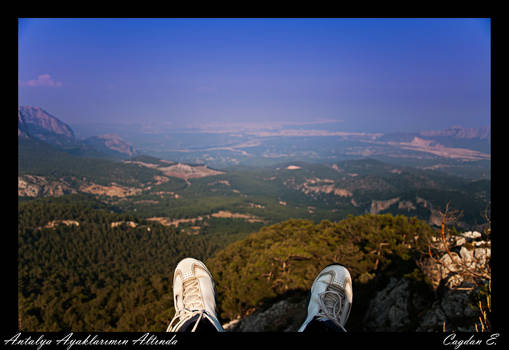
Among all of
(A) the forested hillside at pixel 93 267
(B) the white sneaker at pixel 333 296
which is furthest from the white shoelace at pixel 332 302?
(A) the forested hillside at pixel 93 267

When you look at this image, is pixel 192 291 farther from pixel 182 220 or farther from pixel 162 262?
pixel 182 220

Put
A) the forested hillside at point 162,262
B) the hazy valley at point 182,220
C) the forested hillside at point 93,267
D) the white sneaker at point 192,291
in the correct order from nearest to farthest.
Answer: the white sneaker at point 192,291
the forested hillside at point 162,262
the hazy valley at point 182,220
the forested hillside at point 93,267

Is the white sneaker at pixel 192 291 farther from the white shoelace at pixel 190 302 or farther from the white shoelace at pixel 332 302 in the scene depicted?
the white shoelace at pixel 332 302

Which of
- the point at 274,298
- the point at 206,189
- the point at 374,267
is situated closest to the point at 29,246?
the point at 274,298

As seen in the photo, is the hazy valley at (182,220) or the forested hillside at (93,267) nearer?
the hazy valley at (182,220)

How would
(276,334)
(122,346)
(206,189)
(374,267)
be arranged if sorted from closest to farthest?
1. (276,334)
2. (122,346)
3. (374,267)
4. (206,189)

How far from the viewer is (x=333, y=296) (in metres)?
3.13

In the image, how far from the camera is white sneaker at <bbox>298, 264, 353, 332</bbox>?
2.92 meters

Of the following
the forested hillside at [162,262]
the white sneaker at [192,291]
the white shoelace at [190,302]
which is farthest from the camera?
the forested hillside at [162,262]

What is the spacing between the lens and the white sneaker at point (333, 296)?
2.92m
